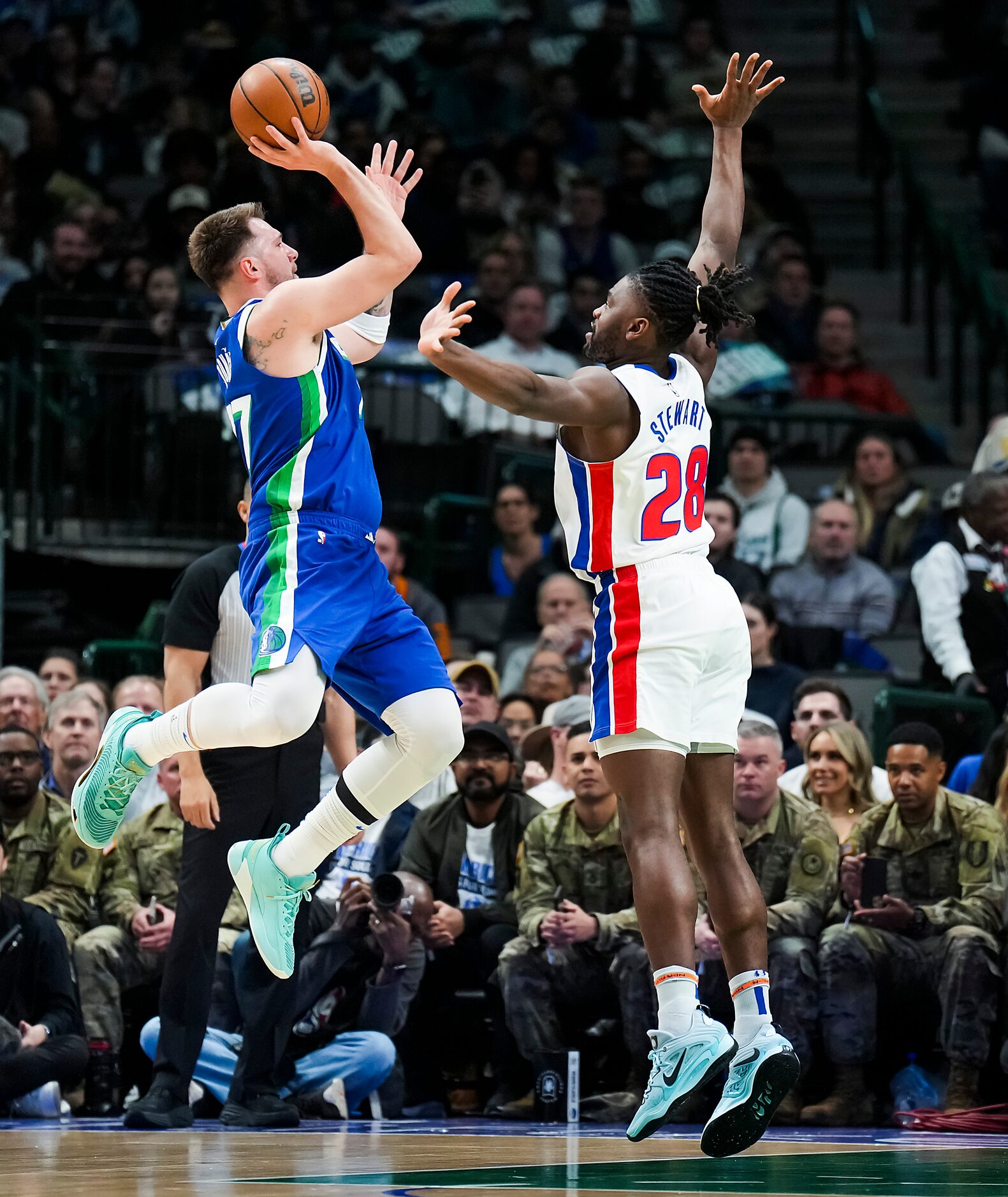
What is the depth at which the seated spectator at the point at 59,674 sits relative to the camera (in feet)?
33.9

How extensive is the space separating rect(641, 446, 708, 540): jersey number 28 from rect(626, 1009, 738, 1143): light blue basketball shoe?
1.28 metres

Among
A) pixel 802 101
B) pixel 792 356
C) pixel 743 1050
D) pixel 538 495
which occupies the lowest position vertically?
pixel 743 1050

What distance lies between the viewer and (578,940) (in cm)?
801

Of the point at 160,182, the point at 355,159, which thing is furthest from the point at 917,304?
the point at 160,182

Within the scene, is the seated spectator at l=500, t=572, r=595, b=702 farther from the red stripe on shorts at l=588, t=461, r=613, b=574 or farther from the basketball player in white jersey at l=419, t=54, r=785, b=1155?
the red stripe on shorts at l=588, t=461, r=613, b=574

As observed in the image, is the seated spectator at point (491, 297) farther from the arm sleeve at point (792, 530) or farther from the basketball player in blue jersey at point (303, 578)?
the basketball player in blue jersey at point (303, 578)

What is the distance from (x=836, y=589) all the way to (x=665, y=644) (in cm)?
593

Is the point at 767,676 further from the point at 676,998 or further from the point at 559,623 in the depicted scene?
the point at 676,998

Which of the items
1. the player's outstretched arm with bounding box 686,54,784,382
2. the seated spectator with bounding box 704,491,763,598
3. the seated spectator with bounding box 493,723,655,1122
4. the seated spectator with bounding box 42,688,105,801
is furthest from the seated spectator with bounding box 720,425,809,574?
the player's outstretched arm with bounding box 686,54,784,382

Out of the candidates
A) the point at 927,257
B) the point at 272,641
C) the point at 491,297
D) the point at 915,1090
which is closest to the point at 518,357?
the point at 491,297

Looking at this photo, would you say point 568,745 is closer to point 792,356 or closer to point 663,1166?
point 663,1166

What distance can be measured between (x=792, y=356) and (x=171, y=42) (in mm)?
7016

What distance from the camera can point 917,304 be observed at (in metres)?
16.4

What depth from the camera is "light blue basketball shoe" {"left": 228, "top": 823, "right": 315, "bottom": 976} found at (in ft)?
19.1
